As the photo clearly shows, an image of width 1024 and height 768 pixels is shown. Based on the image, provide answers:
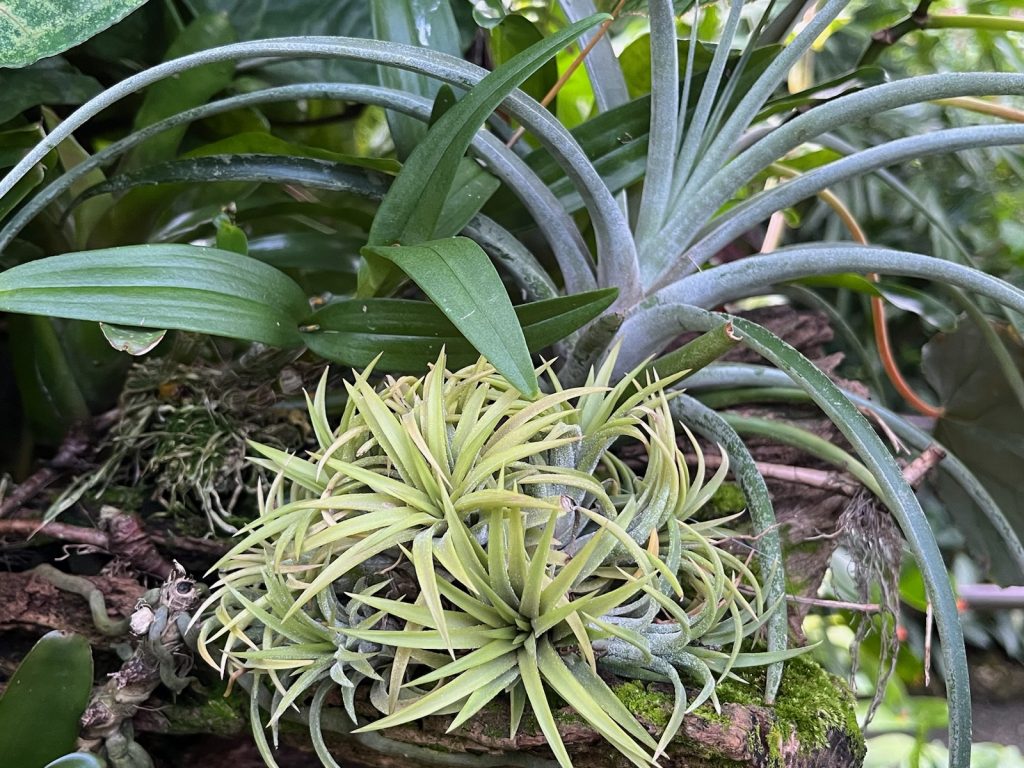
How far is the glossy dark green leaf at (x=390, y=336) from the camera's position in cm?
52

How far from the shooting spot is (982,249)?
1171mm

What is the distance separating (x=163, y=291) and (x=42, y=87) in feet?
1.20

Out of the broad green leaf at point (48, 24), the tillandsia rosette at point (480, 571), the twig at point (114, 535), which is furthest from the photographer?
the twig at point (114, 535)

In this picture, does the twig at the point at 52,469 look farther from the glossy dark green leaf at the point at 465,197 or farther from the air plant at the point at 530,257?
the glossy dark green leaf at the point at 465,197

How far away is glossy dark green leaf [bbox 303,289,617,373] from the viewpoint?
20.4 inches

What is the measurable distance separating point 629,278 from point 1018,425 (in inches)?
18.3

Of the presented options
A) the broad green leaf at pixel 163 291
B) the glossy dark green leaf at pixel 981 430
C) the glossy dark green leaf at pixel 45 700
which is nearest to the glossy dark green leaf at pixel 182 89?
the broad green leaf at pixel 163 291

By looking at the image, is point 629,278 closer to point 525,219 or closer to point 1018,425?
point 525,219

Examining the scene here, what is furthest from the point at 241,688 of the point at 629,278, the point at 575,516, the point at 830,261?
the point at 830,261

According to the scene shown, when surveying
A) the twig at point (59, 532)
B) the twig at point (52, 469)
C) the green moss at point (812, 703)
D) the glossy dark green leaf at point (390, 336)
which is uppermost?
the glossy dark green leaf at point (390, 336)

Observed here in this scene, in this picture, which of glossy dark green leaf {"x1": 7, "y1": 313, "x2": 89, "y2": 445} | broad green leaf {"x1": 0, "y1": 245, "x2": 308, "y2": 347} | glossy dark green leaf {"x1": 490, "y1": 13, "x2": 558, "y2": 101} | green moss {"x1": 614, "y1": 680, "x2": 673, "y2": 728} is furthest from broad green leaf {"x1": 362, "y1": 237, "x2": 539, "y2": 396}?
glossy dark green leaf {"x1": 7, "y1": 313, "x2": 89, "y2": 445}

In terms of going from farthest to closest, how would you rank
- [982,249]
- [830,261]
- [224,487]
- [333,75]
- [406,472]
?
[982,249] → [333,75] → [224,487] → [830,261] → [406,472]

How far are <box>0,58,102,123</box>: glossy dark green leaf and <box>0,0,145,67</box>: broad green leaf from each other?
181mm

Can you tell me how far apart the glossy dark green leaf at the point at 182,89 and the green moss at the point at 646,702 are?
689 mm
